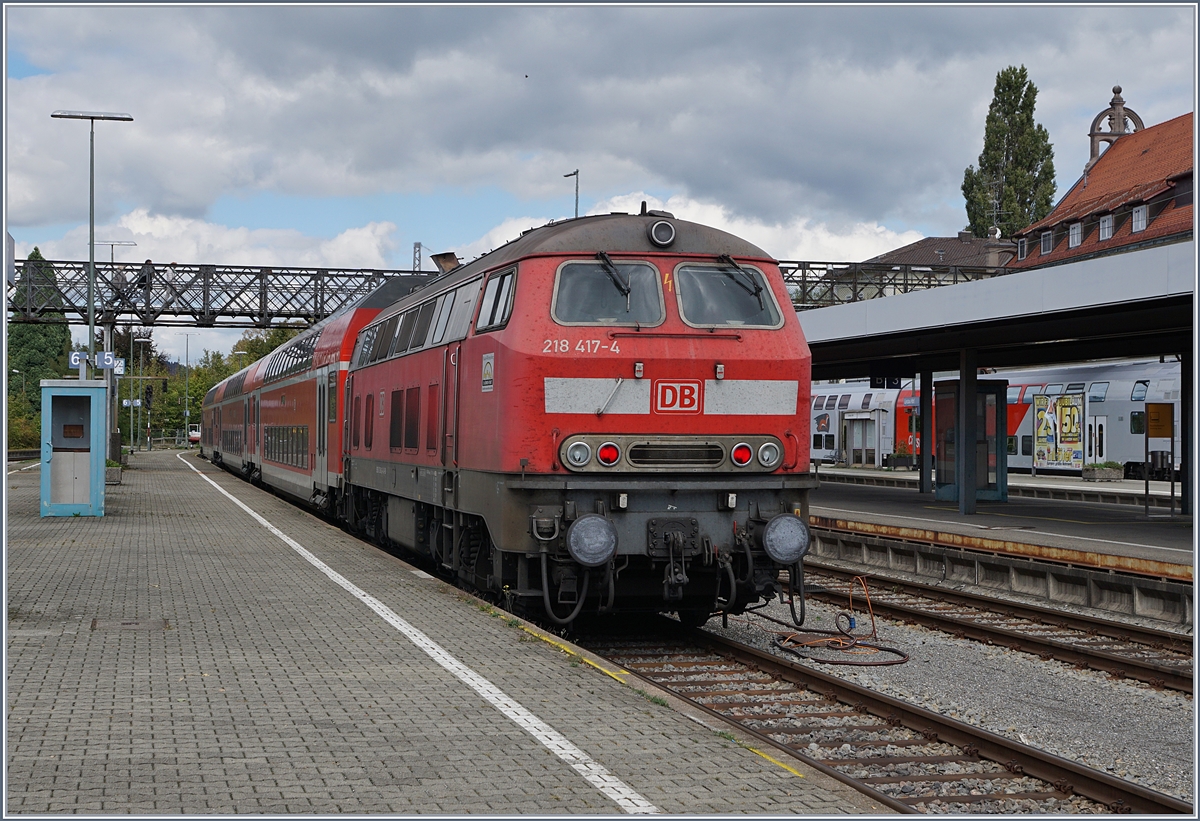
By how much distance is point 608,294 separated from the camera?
405 inches

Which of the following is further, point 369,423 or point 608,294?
point 369,423

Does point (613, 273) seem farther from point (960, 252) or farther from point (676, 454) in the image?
point (960, 252)

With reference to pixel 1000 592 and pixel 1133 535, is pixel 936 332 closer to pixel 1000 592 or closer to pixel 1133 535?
pixel 1133 535

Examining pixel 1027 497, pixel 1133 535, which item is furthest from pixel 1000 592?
pixel 1027 497

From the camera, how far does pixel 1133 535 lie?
67.2ft

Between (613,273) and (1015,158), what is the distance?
67046mm

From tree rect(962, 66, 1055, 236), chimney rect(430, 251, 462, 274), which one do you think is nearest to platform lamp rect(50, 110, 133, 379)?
chimney rect(430, 251, 462, 274)

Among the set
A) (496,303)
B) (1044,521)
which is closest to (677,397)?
(496,303)

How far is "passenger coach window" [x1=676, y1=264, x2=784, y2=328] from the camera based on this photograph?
409 inches

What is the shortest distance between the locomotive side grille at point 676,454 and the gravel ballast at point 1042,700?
2.00 m

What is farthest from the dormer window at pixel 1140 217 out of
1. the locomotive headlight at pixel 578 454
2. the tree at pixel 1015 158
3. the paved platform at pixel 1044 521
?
the locomotive headlight at pixel 578 454

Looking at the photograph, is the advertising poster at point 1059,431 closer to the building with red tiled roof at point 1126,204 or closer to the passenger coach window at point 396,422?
the building with red tiled roof at point 1126,204

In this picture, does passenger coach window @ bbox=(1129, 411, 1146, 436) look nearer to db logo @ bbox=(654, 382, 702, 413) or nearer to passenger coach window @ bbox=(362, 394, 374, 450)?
passenger coach window @ bbox=(362, 394, 374, 450)

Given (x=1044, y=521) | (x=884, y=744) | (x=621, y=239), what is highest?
(x=621, y=239)
